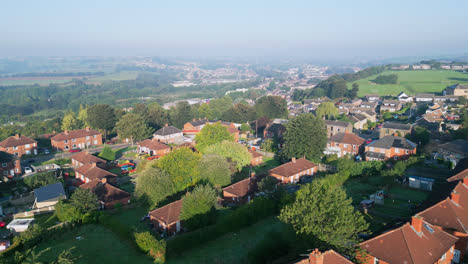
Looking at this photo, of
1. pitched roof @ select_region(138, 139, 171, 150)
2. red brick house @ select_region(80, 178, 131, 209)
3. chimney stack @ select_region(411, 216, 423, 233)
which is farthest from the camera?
pitched roof @ select_region(138, 139, 171, 150)

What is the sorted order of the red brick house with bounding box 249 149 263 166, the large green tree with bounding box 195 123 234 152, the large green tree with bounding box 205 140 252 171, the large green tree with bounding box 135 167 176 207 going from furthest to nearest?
the large green tree with bounding box 195 123 234 152 → the red brick house with bounding box 249 149 263 166 → the large green tree with bounding box 205 140 252 171 → the large green tree with bounding box 135 167 176 207

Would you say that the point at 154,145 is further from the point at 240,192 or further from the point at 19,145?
the point at 240,192

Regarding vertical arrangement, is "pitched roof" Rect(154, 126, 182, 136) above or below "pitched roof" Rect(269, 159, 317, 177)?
below

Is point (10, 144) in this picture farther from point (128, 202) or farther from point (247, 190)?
point (247, 190)

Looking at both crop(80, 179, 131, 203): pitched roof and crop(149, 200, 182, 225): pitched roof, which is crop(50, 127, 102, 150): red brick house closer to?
crop(80, 179, 131, 203): pitched roof

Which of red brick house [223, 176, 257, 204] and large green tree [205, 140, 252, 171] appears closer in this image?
red brick house [223, 176, 257, 204]

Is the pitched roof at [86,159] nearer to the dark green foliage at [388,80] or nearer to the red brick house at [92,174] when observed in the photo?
the red brick house at [92,174]

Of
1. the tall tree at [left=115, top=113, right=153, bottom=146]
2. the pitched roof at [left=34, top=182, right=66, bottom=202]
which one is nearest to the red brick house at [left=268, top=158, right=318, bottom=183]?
the pitched roof at [left=34, top=182, right=66, bottom=202]
